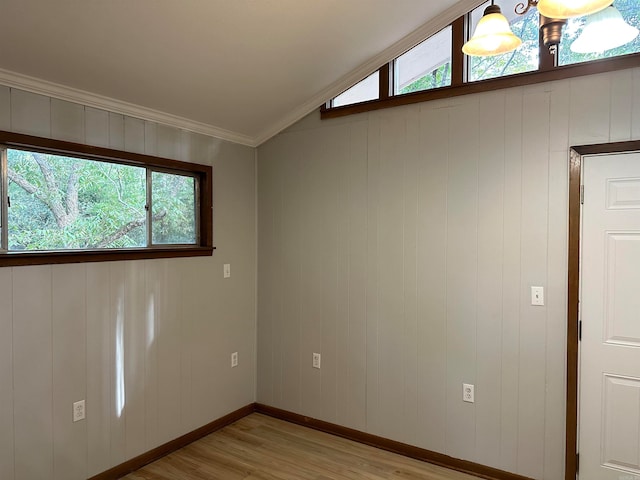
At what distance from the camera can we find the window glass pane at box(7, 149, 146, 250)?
2314 millimetres

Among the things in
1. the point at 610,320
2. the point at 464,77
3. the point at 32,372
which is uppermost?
the point at 464,77

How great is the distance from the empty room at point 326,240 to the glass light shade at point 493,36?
0.01 metres

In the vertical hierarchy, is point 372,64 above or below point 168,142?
above

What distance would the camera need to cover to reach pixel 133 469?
279 cm

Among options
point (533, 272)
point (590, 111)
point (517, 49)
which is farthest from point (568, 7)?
point (533, 272)

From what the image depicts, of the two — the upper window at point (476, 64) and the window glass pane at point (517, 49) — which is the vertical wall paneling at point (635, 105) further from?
the window glass pane at point (517, 49)

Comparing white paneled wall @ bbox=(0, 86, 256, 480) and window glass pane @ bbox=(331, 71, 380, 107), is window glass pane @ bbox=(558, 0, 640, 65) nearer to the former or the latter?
window glass pane @ bbox=(331, 71, 380, 107)

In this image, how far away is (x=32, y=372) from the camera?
7.60 ft

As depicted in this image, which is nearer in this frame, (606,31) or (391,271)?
(606,31)

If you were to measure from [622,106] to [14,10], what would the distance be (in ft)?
9.88

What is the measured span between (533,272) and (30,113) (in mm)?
2992

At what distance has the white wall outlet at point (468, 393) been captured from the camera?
277 centimetres

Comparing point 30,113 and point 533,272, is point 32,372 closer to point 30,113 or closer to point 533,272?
point 30,113

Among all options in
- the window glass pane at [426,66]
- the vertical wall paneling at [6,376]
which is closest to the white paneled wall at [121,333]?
the vertical wall paneling at [6,376]
